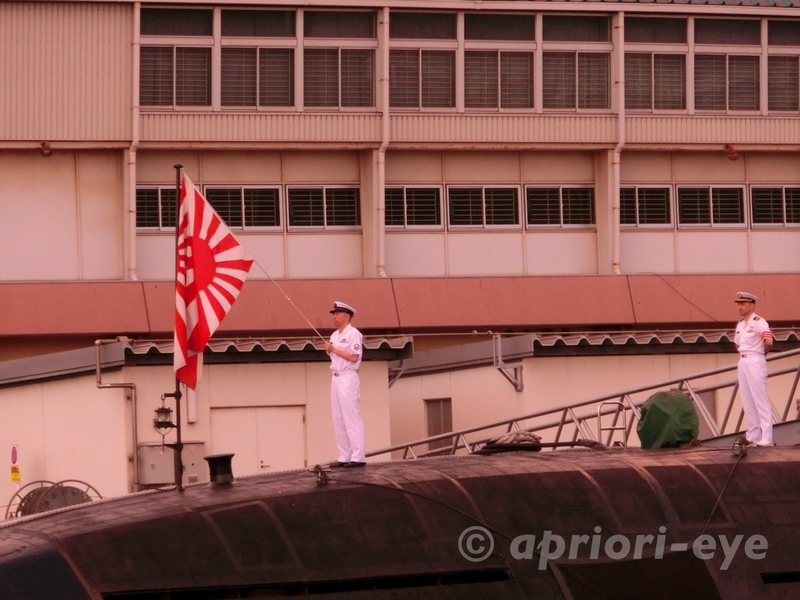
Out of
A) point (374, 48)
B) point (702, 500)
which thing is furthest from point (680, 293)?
point (702, 500)

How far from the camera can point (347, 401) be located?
1544cm

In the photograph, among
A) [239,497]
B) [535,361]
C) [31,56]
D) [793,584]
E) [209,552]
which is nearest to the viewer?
[209,552]

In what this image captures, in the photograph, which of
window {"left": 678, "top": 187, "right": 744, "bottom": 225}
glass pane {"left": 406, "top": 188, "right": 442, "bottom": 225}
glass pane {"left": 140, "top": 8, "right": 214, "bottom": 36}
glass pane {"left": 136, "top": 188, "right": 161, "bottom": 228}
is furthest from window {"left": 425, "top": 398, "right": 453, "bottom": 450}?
glass pane {"left": 140, "top": 8, "right": 214, "bottom": 36}

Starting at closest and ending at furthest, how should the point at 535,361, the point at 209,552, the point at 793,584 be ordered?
the point at 209,552 → the point at 793,584 → the point at 535,361

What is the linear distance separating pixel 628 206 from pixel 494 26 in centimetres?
781

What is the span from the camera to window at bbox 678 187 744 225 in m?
45.9

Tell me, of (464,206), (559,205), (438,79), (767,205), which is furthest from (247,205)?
(767,205)

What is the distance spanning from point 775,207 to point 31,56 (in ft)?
84.6

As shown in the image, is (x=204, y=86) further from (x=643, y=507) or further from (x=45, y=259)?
(x=643, y=507)

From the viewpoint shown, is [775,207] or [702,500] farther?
[775,207]

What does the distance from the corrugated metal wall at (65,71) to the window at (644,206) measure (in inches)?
668

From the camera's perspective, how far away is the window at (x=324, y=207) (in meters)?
43.7

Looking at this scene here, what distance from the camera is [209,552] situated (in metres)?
10.1

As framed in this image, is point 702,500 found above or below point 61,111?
below
